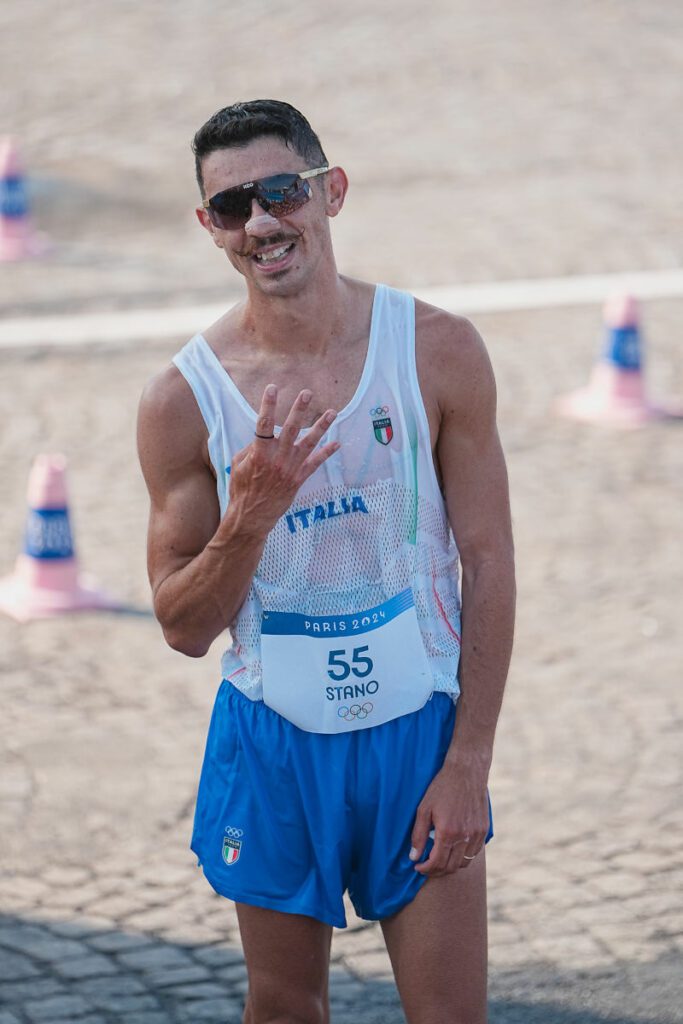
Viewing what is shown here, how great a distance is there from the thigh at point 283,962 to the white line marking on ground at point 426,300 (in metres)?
7.89

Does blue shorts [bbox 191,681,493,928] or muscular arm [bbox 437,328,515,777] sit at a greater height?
muscular arm [bbox 437,328,515,777]

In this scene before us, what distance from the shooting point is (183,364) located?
3.46 meters

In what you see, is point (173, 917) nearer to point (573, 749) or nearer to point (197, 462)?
point (573, 749)

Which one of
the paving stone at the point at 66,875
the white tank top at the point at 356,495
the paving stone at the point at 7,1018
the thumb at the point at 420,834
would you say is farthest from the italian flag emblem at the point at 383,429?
the paving stone at the point at 66,875

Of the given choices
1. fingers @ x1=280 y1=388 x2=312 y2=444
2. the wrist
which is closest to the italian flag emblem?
fingers @ x1=280 y1=388 x2=312 y2=444

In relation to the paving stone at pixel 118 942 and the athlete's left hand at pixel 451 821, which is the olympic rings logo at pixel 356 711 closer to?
the athlete's left hand at pixel 451 821

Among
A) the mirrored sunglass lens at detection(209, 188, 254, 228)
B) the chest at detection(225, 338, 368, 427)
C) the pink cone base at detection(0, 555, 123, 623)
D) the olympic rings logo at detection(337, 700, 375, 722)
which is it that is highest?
the mirrored sunglass lens at detection(209, 188, 254, 228)

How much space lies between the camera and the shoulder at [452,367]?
345 cm

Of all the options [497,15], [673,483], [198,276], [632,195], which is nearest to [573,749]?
[673,483]

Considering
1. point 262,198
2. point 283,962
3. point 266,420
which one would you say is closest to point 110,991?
point 283,962

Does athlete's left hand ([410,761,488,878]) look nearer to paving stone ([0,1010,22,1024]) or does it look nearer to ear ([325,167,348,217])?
ear ([325,167,348,217])

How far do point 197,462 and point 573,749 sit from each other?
9.94 feet

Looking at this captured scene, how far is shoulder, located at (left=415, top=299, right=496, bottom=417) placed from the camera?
3449 millimetres

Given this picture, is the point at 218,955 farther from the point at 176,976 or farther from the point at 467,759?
the point at 467,759
